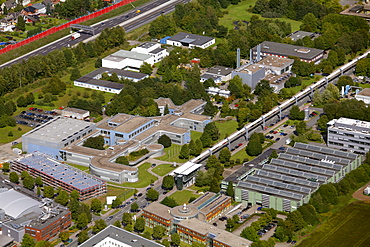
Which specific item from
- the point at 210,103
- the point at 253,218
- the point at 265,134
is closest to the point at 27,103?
the point at 210,103

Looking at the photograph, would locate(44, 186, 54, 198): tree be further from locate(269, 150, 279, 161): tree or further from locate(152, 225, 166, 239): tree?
locate(269, 150, 279, 161): tree

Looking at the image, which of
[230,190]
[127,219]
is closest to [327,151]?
[230,190]

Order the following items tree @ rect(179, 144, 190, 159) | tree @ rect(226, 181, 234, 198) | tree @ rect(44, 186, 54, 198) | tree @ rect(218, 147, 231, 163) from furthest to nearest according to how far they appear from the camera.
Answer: tree @ rect(179, 144, 190, 159) < tree @ rect(218, 147, 231, 163) < tree @ rect(44, 186, 54, 198) < tree @ rect(226, 181, 234, 198)

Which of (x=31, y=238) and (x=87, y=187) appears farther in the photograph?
(x=87, y=187)

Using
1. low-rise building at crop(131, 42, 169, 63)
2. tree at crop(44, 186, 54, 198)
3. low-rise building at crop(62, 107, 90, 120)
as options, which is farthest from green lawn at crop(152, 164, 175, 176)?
low-rise building at crop(131, 42, 169, 63)

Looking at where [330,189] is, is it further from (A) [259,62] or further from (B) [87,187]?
(A) [259,62]
